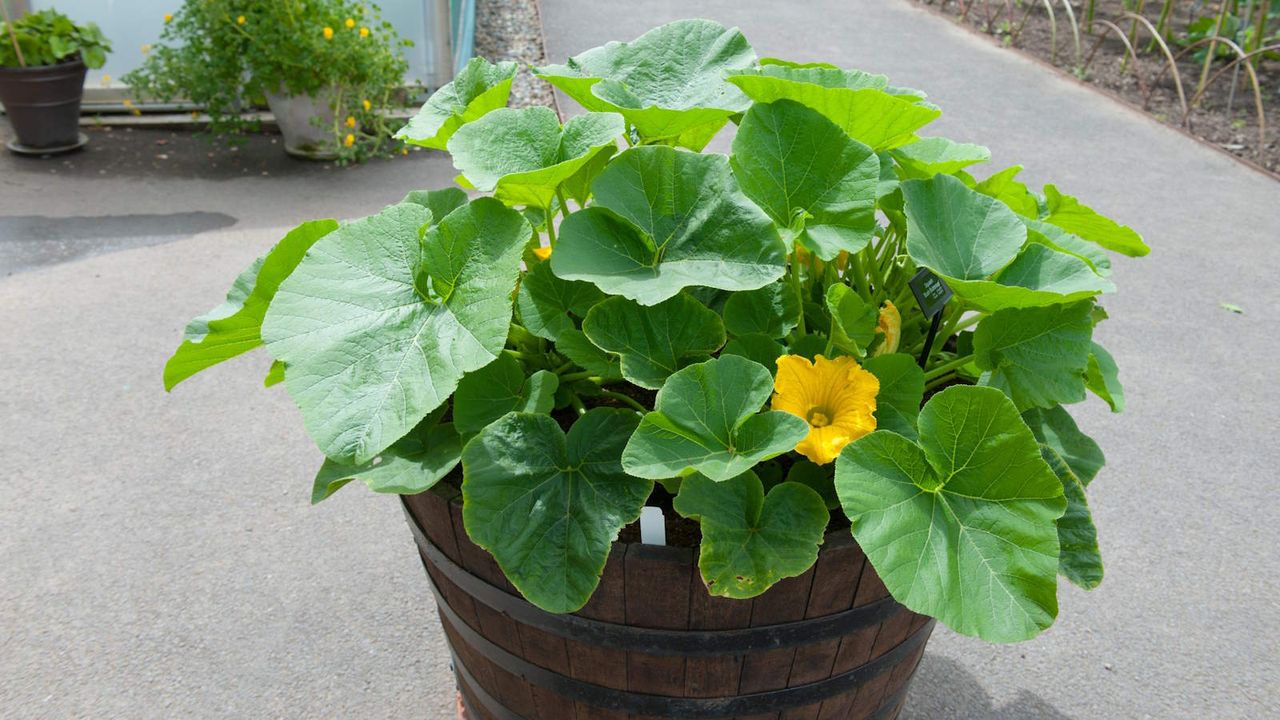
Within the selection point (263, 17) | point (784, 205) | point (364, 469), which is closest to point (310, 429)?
point (364, 469)

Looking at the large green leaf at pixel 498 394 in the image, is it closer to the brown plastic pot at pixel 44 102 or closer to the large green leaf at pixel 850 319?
the large green leaf at pixel 850 319

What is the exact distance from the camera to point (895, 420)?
1.11 meters

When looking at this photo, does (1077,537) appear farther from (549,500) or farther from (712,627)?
(549,500)

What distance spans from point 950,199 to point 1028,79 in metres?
5.70

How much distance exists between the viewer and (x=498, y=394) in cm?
114

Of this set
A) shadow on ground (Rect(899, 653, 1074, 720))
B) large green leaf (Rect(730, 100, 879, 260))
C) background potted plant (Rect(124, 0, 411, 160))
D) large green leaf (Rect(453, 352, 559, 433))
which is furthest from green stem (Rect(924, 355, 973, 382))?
background potted plant (Rect(124, 0, 411, 160))

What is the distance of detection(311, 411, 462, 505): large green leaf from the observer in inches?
41.4

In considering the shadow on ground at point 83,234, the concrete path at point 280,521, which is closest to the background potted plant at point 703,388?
the concrete path at point 280,521

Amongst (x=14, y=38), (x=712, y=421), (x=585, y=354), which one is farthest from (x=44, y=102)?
(x=712, y=421)

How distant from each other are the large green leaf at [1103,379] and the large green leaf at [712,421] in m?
0.54

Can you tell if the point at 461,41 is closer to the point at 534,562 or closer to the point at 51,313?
the point at 51,313

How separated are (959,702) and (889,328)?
3.44ft

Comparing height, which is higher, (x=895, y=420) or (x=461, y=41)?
(x=895, y=420)

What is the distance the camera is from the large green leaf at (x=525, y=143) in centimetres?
110
